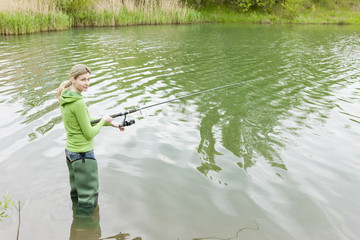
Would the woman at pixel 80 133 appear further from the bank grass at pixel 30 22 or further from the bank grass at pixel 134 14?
the bank grass at pixel 134 14

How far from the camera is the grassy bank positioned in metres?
17.2

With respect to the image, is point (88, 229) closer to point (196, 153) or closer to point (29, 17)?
point (196, 153)

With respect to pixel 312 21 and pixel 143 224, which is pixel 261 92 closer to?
pixel 143 224

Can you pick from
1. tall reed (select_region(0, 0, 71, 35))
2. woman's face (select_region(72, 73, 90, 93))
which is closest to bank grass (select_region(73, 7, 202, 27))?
tall reed (select_region(0, 0, 71, 35))

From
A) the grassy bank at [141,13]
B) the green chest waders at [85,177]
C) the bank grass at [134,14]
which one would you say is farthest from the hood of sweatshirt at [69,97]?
the bank grass at [134,14]

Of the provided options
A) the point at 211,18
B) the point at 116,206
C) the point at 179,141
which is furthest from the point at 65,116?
the point at 211,18

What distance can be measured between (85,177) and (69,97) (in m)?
0.83

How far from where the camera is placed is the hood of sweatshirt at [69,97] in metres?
3.30

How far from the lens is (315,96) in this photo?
8.18 meters

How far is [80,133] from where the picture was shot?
3484 millimetres

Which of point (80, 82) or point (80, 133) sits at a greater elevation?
point (80, 82)

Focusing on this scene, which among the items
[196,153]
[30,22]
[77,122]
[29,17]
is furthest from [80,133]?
[29,17]

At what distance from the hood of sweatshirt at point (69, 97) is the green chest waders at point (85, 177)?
0.54m

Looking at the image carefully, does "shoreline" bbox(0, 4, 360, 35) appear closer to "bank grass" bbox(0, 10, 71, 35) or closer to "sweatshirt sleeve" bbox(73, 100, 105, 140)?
"bank grass" bbox(0, 10, 71, 35)
